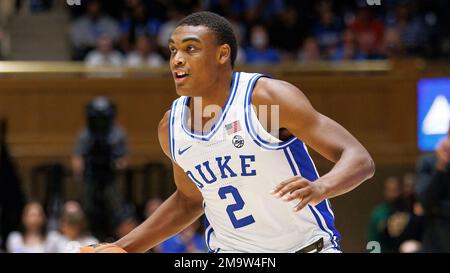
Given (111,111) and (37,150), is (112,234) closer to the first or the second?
(111,111)

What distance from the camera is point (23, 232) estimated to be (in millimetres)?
10336

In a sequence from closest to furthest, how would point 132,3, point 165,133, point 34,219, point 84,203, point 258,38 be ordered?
point 165,133 < point 34,219 < point 84,203 < point 258,38 < point 132,3

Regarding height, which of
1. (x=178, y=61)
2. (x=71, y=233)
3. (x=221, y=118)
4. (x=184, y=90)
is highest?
(x=178, y=61)

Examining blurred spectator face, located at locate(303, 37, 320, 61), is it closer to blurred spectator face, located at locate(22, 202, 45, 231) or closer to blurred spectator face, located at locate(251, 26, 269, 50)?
blurred spectator face, located at locate(251, 26, 269, 50)

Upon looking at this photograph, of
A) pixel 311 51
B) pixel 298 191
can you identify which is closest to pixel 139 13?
pixel 311 51

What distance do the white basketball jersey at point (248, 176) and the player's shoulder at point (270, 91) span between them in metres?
0.04

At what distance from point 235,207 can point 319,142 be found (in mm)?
582

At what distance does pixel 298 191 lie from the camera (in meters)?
3.84

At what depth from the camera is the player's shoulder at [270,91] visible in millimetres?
4516

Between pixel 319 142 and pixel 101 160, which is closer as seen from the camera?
pixel 319 142

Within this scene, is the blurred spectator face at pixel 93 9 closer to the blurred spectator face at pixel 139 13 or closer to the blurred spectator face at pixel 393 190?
Answer: the blurred spectator face at pixel 139 13

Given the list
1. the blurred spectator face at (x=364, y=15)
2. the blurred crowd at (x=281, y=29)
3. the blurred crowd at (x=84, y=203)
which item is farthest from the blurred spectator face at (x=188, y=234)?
the blurred spectator face at (x=364, y=15)

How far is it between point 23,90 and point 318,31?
4437mm

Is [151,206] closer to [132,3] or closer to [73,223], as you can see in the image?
[73,223]
